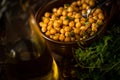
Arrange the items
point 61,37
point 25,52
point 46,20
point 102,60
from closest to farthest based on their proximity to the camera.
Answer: point 25,52, point 102,60, point 61,37, point 46,20

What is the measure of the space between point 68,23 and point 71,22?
0.6 inches

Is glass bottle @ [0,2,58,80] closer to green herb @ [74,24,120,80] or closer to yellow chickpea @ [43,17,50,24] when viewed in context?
green herb @ [74,24,120,80]

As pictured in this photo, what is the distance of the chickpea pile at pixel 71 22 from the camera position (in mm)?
1032

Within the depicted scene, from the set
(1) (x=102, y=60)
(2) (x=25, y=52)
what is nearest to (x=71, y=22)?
(1) (x=102, y=60)

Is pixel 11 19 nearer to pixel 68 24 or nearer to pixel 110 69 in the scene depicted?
pixel 110 69

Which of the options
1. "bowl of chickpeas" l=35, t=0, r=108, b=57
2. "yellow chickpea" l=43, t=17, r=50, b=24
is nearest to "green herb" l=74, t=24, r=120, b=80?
"bowl of chickpeas" l=35, t=0, r=108, b=57

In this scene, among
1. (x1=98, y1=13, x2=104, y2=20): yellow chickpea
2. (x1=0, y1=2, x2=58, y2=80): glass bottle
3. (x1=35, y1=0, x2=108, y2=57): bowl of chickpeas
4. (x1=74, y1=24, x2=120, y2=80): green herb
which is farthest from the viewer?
(x1=98, y1=13, x2=104, y2=20): yellow chickpea

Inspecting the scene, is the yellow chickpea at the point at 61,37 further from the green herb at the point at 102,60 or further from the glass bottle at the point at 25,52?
the glass bottle at the point at 25,52

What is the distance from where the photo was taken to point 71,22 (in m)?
1.11

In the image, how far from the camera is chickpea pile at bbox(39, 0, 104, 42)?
1.03 meters

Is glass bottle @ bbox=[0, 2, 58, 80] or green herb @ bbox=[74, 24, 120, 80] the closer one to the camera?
glass bottle @ bbox=[0, 2, 58, 80]

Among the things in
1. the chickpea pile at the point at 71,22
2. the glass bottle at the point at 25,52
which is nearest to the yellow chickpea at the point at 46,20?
the chickpea pile at the point at 71,22

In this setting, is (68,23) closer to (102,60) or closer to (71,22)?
(71,22)

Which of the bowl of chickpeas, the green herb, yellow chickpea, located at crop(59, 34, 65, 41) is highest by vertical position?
the bowl of chickpeas
